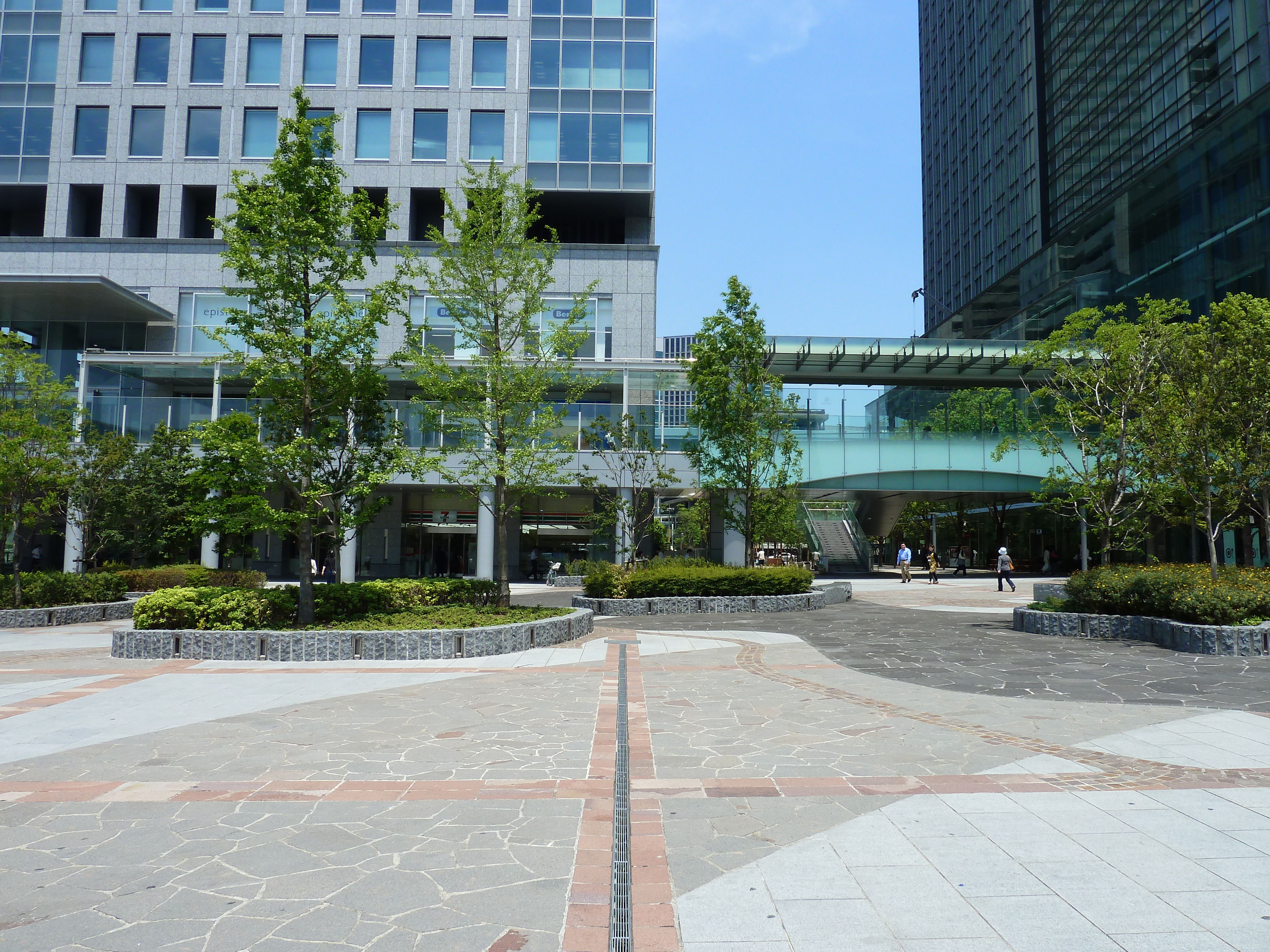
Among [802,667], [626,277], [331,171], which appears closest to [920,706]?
[802,667]

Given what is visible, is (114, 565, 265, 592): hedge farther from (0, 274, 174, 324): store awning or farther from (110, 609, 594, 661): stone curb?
(0, 274, 174, 324): store awning

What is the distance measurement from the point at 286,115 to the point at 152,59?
21.3ft

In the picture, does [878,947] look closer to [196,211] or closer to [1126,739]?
[1126,739]

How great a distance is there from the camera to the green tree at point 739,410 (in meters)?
24.2

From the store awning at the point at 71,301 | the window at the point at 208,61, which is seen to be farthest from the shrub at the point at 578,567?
the window at the point at 208,61

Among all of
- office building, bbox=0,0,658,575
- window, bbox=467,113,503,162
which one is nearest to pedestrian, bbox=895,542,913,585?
office building, bbox=0,0,658,575

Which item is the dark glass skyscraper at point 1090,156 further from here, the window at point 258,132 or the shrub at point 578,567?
the window at point 258,132

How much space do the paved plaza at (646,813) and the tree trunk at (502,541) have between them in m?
5.03

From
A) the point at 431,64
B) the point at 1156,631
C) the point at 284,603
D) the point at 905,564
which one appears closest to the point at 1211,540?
the point at 1156,631

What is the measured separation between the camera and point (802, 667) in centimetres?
1265

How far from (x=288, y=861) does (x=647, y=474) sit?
23.6 metres

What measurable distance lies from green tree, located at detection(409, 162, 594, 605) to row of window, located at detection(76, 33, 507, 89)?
2321 cm

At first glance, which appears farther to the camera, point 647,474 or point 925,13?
point 925,13

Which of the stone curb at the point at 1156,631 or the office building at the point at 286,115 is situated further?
the office building at the point at 286,115
